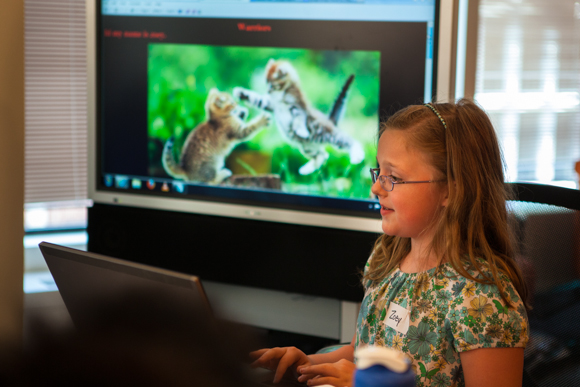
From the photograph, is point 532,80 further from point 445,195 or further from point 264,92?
point 445,195

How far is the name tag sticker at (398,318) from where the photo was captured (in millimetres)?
1040

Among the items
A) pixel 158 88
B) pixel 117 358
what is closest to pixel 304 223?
pixel 158 88

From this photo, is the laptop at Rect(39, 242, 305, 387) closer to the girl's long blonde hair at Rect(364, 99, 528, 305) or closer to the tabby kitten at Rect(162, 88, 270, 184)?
Answer: the girl's long blonde hair at Rect(364, 99, 528, 305)

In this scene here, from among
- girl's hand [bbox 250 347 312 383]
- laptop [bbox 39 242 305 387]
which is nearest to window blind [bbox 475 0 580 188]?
girl's hand [bbox 250 347 312 383]

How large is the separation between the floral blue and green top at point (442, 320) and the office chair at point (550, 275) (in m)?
0.14

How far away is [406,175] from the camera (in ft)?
3.41

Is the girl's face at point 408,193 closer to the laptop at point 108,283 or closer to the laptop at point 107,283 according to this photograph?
the laptop at point 108,283

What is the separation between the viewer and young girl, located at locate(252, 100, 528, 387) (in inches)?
36.5

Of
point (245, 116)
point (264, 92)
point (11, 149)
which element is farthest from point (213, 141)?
point (11, 149)

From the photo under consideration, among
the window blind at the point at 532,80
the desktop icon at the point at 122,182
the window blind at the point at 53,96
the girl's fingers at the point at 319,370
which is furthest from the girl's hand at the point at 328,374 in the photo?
the window blind at the point at 532,80

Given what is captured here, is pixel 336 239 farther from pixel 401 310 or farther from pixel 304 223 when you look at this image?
pixel 401 310

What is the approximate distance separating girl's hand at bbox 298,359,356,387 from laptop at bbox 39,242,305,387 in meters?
0.05

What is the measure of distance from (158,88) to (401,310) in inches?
49.6

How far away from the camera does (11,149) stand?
1.30 m
